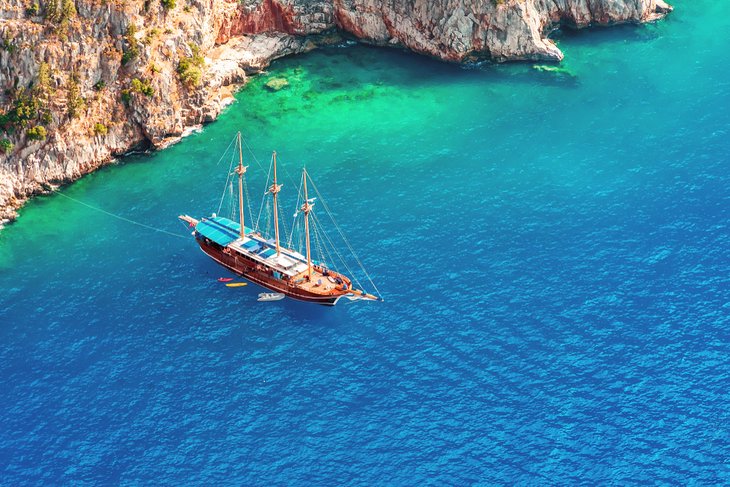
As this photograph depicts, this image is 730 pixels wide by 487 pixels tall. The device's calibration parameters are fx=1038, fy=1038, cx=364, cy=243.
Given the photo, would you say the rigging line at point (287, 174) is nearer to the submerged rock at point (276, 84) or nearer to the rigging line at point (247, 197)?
the rigging line at point (247, 197)

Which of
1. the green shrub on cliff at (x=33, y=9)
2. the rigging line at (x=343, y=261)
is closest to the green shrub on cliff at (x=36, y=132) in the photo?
the green shrub on cliff at (x=33, y=9)

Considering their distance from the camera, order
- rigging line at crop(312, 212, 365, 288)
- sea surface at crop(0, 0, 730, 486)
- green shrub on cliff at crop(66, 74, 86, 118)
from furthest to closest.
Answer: green shrub on cliff at crop(66, 74, 86, 118), rigging line at crop(312, 212, 365, 288), sea surface at crop(0, 0, 730, 486)

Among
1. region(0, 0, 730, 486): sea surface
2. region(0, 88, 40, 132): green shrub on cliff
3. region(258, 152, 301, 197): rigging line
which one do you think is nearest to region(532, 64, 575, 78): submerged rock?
region(0, 0, 730, 486): sea surface

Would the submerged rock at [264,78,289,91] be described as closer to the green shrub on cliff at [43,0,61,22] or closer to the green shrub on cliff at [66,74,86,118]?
the green shrub on cliff at [66,74,86,118]

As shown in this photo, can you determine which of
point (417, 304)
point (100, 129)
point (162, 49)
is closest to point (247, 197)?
point (100, 129)

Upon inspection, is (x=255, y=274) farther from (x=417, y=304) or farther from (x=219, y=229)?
(x=417, y=304)

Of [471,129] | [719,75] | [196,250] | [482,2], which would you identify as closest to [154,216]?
[196,250]
